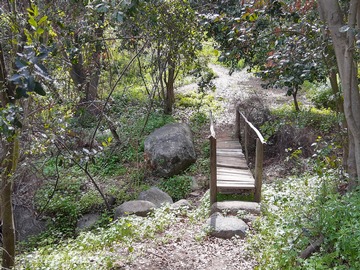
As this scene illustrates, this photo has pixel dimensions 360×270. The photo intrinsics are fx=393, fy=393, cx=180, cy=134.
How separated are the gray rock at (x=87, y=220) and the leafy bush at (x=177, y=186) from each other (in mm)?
1812

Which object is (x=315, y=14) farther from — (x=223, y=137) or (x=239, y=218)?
(x=223, y=137)

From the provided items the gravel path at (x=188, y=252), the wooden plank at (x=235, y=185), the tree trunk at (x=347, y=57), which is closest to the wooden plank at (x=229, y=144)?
the wooden plank at (x=235, y=185)

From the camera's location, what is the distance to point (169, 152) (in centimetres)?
993

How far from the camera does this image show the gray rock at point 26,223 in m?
7.91

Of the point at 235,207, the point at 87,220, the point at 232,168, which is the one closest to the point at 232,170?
the point at 232,168

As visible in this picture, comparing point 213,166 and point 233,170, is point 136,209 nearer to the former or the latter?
point 213,166

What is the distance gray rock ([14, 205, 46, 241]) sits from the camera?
791 centimetres

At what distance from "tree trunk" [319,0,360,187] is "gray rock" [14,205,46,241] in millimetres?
6148

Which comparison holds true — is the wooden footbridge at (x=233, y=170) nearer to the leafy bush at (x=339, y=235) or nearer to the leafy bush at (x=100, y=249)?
the leafy bush at (x=100, y=249)

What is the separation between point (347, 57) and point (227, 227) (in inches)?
114

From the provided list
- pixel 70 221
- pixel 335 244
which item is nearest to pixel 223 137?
pixel 70 221

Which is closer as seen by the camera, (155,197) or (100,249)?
(100,249)

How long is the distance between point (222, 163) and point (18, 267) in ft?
16.8

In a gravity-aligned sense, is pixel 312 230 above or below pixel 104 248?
above
